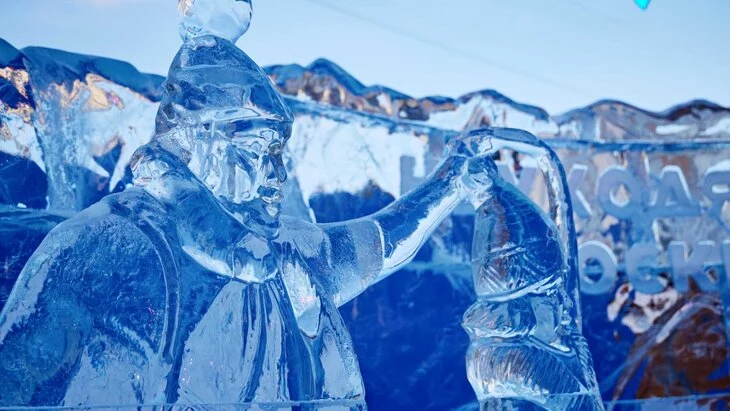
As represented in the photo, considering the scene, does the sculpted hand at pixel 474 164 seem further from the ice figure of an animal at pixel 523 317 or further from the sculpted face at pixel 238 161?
the sculpted face at pixel 238 161

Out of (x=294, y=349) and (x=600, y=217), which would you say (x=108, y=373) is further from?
(x=600, y=217)

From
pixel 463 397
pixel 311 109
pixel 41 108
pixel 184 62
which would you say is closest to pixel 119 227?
pixel 184 62

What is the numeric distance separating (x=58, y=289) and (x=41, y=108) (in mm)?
732

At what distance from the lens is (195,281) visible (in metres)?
0.98

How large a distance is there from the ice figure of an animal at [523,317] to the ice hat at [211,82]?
0.35 m

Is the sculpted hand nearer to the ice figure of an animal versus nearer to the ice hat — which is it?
the ice figure of an animal

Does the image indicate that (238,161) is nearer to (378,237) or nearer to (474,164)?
(378,237)

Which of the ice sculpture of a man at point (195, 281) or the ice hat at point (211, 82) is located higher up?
the ice hat at point (211, 82)

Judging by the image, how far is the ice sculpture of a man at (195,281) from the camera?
90 cm

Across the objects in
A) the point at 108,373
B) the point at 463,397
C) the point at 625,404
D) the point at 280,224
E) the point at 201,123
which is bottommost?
the point at 463,397

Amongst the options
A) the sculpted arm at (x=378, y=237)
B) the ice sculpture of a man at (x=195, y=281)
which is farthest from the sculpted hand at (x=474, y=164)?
the ice sculpture of a man at (x=195, y=281)

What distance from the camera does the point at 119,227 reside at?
96 cm

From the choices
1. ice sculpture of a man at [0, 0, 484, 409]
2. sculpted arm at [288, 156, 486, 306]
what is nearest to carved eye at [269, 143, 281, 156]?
ice sculpture of a man at [0, 0, 484, 409]

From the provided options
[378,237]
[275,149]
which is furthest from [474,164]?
[275,149]
